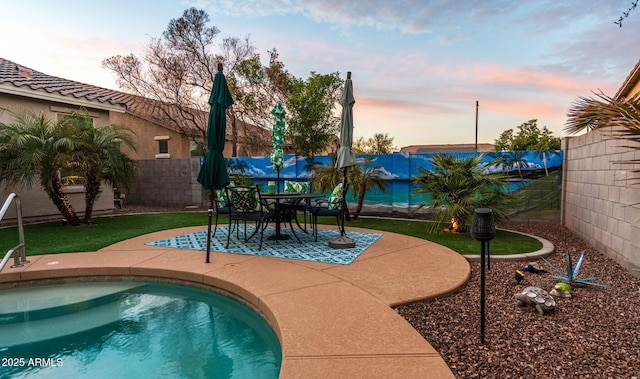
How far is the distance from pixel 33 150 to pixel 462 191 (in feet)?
27.4

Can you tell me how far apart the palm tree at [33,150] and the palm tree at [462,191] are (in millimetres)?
7306

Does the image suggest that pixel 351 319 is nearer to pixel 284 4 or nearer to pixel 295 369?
pixel 295 369

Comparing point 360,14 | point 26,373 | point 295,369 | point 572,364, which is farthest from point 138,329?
point 360,14

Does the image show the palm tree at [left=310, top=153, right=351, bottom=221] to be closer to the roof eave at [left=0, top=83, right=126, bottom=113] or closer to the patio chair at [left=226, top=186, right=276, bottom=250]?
the patio chair at [left=226, top=186, right=276, bottom=250]

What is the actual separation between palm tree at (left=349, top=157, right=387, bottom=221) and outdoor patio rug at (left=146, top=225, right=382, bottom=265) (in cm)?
178

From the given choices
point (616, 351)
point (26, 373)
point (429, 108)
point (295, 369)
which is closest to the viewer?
point (295, 369)

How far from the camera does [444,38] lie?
953 centimetres

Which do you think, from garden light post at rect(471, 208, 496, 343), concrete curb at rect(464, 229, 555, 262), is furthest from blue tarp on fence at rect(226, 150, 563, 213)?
garden light post at rect(471, 208, 496, 343)

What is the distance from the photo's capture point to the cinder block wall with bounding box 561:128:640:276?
423 centimetres

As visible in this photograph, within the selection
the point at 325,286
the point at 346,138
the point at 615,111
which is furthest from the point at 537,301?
the point at 346,138

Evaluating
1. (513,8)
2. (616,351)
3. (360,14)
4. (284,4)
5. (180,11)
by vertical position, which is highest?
(180,11)

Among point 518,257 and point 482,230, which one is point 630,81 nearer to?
point 518,257

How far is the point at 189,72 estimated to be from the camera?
16.6 meters

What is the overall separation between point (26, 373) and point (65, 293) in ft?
5.86
